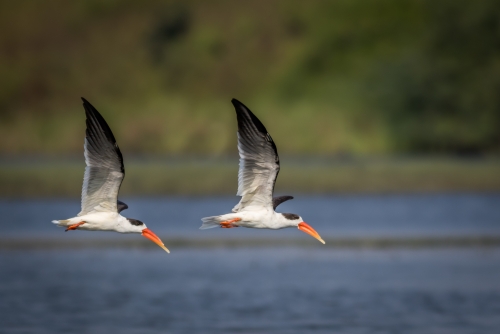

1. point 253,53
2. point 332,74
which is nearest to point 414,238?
point 332,74

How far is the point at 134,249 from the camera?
44.5 meters

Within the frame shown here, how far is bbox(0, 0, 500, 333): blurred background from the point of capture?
3191 centimetres

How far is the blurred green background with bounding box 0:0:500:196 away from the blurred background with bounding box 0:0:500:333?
0.71 feet

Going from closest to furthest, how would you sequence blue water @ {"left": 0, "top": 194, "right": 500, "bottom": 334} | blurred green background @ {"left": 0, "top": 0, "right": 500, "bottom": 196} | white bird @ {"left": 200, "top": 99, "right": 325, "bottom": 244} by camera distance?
white bird @ {"left": 200, "top": 99, "right": 325, "bottom": 244} < blue water @ {"left": 0, "top": 194, "right": 500, "bottom": 334} < blurred green background @ {"left": 0, "top": 0, "right": 500, "bottom": 196}

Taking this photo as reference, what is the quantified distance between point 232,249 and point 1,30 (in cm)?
9279

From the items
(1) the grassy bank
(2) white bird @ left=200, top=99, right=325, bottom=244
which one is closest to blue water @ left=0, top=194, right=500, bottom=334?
(1) the grassy bank

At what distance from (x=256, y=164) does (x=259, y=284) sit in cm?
1574

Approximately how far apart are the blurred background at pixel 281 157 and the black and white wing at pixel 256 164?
724cm

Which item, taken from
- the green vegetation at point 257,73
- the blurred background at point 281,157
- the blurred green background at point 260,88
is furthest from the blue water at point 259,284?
the green vegetation at point 257,73

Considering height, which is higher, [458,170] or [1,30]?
[1,30]

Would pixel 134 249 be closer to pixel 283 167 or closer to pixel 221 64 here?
pixel 283 167

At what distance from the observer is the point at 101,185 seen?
19.3m

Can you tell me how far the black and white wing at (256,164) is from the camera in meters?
19.6

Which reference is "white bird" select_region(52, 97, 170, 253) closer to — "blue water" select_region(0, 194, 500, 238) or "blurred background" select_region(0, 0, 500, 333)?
"blurred background" select_region(0, 0, 500, 333)
